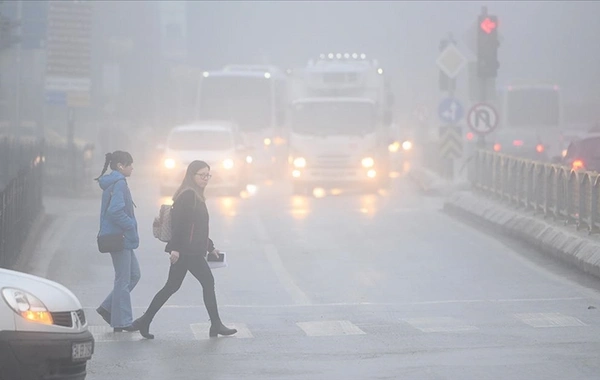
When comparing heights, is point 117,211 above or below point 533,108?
above

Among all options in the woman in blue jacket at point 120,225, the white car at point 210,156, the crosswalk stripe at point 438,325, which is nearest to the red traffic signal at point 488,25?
the white car at point 210,156

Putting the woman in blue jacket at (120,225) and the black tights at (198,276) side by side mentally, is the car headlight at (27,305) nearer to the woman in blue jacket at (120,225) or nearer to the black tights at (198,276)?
the black tights at (198,276)

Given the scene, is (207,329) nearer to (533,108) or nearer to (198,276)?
(198,276)

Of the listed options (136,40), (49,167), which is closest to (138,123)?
(136,40)

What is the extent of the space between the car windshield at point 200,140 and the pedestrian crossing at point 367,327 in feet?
72.7

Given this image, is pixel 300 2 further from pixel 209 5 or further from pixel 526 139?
pixel 526 139

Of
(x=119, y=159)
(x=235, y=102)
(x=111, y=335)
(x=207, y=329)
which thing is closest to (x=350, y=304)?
(x=207, y=329)

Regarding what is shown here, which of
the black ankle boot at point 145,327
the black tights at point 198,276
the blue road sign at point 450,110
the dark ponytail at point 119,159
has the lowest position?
the black ankle boot at point 145,327

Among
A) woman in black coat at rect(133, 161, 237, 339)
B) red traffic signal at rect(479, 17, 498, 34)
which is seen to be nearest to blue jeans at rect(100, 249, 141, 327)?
woman in black coat at rect(133, 161, 237, 339)

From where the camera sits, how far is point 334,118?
35.3 meters

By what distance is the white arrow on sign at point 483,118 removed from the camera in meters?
29.6

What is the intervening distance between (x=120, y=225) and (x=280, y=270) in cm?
594

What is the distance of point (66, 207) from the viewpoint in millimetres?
30234

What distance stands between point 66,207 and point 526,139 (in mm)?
22447
